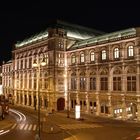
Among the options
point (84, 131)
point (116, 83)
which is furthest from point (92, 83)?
point (84, 131)

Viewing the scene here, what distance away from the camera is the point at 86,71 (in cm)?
6247

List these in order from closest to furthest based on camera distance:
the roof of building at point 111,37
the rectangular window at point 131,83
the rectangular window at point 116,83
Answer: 1. the rectangular window at point 131,83
2. the roof of building at point 111,37
3. the rectangular window at point 116,83

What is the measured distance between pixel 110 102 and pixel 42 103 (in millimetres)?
24003

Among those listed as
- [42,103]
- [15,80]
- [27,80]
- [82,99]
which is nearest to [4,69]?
[15,80]

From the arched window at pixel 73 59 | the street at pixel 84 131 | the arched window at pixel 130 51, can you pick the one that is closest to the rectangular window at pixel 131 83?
the arched window at pixel 130 51

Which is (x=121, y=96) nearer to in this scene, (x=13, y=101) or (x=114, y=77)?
(x=114, y=77)

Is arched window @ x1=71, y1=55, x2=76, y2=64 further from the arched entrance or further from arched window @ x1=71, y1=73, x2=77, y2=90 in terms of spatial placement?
the arched entrance

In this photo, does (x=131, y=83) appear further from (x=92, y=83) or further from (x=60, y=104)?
(x=60, y=104)

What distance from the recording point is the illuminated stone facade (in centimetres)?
5194

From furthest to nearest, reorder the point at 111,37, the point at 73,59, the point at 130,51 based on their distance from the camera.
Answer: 1. the point at 73,59
2. the point at 111,37
3. the point at 130,51

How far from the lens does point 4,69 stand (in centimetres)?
10850

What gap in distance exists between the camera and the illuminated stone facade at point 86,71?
5194 cm

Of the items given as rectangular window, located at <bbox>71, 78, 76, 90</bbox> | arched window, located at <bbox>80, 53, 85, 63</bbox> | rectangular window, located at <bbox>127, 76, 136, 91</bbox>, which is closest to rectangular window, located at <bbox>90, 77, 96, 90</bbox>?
arched window, located at <bbox>80, 53, 85, 63</bbox>

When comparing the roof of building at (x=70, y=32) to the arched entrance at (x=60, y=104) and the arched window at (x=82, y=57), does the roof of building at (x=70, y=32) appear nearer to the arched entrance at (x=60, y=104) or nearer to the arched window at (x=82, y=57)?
the arched window at (x=82, y=57)
